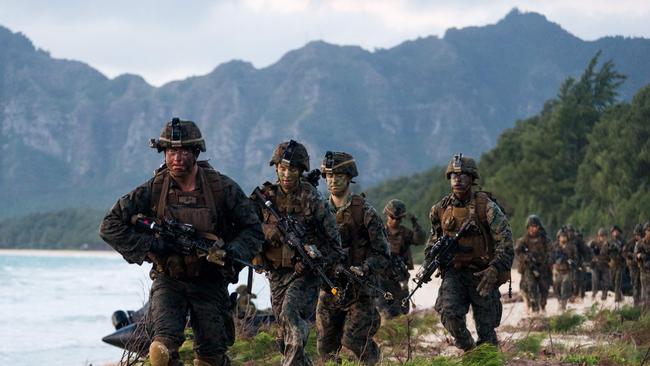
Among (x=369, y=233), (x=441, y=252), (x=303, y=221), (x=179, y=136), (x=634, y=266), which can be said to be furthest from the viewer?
(x=634, y=266)

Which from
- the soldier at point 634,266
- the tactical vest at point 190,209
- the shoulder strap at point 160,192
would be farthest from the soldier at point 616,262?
the shoulder strap at point 160,192

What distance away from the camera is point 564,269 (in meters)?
23.0

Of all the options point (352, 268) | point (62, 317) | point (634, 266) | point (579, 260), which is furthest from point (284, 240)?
point (62, 317)

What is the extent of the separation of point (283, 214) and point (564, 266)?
1528 cm

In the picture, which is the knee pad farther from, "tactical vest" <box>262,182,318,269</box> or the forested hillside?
the forested hillside

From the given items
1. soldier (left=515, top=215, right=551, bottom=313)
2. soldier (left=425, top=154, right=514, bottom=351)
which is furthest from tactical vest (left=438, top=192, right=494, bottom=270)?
soldier (left=515, top=215, right=551, bottom=313)

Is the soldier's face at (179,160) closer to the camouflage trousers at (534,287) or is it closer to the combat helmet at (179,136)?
the combat helmet at (179,136)

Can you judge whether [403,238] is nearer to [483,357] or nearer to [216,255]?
[483,357]

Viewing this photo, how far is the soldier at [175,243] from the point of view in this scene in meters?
6.96

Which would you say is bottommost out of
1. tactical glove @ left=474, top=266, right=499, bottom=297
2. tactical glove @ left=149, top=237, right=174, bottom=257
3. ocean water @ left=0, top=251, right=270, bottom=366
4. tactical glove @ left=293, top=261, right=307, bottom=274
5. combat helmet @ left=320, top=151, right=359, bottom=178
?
ocean water @ left=0, top=251, right=270, bottom=366

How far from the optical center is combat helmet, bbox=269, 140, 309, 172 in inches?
349

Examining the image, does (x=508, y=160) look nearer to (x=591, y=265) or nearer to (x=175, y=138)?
(x=591, y=265)

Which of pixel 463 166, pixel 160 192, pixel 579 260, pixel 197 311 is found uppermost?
pixel 463 166

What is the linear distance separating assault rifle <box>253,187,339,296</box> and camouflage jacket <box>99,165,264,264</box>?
4.25 feet
